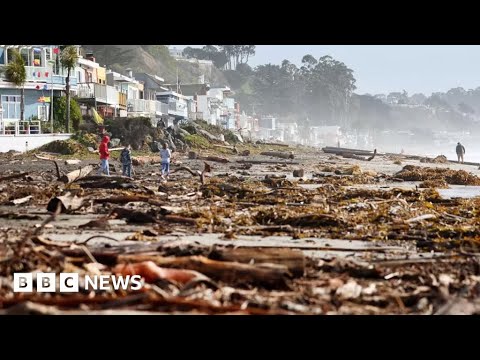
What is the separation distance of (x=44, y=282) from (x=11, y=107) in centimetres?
3556

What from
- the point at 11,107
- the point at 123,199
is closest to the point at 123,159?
the point at 123,199

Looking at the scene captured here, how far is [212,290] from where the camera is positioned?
5.54 m

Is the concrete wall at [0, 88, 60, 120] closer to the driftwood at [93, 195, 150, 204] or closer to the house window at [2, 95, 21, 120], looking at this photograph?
the house window at [2, 95, 21, 120]

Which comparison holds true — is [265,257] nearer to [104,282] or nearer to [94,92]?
[104,282]

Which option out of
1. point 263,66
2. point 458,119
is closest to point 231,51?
point 263,66

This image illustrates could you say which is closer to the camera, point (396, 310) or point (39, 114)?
point (396, 310)

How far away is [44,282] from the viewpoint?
18.2 feet

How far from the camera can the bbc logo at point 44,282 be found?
548 cm

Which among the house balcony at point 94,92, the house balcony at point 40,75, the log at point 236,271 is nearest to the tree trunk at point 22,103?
the house balcony at point 40,75
